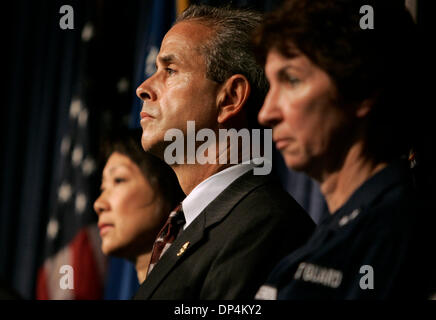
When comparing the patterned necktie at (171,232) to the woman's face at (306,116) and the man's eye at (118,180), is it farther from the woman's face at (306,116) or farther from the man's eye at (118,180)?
the man's eye at (118,180)

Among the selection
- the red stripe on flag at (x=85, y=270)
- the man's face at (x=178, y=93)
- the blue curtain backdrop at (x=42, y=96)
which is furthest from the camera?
the blue curtain backdrop at (x=42, y=96)

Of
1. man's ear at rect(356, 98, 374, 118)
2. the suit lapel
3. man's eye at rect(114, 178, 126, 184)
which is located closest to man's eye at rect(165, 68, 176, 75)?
the suit lapel

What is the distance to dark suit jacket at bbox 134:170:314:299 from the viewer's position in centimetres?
148

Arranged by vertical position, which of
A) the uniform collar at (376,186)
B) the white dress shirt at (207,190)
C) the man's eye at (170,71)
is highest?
the man's eye at (170,71)

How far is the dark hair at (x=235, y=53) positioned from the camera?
72.2 inches

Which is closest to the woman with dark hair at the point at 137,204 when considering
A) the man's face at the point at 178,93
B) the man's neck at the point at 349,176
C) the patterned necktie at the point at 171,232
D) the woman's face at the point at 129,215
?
the woman's face at the point at 129,215

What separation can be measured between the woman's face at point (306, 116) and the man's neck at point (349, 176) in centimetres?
3

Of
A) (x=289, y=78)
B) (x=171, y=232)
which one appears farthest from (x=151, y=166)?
(x=289, y=78)

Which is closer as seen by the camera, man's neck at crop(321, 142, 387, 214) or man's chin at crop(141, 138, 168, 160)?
man's neck at crop(321, 142, 387, 214)

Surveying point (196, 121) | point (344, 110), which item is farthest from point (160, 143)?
point (344, 110)

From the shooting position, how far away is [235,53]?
6.05 ft

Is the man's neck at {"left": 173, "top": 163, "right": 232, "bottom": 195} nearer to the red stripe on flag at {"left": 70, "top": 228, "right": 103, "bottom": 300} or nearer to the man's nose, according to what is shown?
the man's nose

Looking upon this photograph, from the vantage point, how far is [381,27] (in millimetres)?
1241
